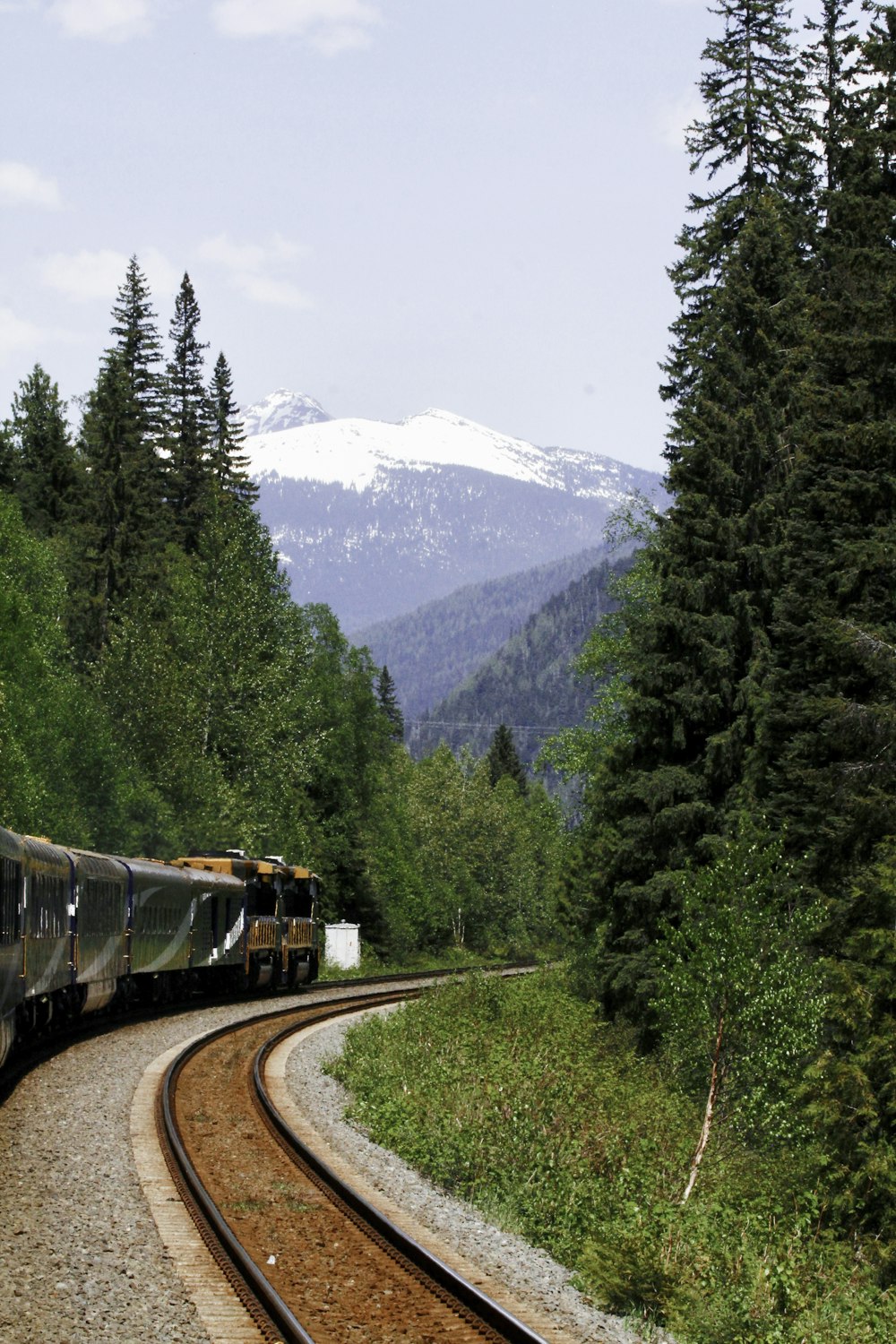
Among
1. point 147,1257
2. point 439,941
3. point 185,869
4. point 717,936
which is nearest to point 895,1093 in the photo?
point 717,936

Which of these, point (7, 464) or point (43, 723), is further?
point (7, 464)

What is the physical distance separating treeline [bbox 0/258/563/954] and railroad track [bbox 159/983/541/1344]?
24.6 metres

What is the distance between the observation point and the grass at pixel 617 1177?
38.1 ft

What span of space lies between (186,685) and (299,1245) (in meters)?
45.8

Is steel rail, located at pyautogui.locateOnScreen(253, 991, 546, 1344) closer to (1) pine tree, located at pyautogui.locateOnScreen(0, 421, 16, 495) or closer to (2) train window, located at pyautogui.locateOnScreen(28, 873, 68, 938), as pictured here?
(2) train window, located at pyautogui.locateOnScreen(28, 873, 68, 938)

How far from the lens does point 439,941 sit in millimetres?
90250

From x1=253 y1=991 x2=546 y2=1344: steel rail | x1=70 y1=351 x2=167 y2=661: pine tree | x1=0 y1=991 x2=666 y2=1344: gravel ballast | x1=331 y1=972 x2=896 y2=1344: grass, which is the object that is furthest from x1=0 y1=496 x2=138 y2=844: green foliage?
x1=253 y1=991 x2=546 y2=1344: steel rail

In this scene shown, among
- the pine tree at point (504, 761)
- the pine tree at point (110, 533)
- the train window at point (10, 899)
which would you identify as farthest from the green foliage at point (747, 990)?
the pine tree at point (504, 761)

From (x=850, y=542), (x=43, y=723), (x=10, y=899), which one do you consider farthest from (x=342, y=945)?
(x=10, y=899)

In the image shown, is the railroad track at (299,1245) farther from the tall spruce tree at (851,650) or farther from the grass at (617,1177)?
the tall spruce tree at (851,650)

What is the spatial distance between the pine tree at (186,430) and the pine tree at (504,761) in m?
72.4

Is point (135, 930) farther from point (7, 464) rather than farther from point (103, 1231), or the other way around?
point (7, 464)

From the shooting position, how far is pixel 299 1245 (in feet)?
40.4

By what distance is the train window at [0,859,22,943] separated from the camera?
1861cm
